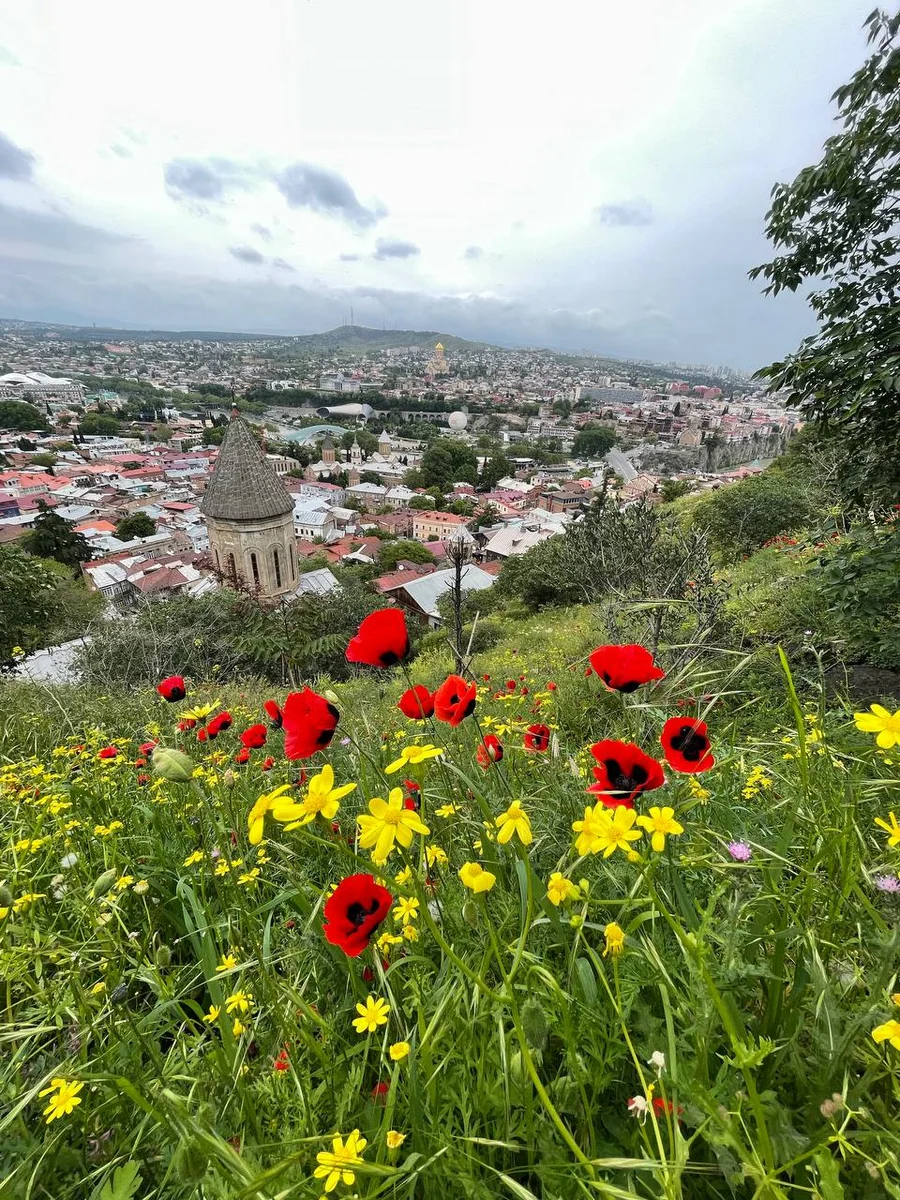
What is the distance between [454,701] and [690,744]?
508mm

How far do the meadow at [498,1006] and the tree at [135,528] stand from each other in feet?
163

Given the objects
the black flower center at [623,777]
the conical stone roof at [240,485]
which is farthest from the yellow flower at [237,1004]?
the conical stone roof at [240,485]

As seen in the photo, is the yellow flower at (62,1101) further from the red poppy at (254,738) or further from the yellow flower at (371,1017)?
the red poppy at (254,738)

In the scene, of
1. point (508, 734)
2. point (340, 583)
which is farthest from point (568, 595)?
point (340, 583)

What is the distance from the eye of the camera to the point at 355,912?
0.97 meters

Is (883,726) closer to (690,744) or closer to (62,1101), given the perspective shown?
(690,744)

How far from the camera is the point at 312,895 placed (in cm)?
146

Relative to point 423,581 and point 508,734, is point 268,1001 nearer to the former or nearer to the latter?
point 508,734

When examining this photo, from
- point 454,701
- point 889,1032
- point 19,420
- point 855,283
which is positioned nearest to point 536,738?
point 454,701

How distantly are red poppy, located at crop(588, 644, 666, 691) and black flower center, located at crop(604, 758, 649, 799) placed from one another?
18 cm

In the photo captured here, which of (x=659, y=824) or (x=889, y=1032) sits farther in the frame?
(x=659, y=824)

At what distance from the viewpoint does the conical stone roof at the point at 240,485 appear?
20.5 meters

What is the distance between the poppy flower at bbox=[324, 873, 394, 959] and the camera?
93cm

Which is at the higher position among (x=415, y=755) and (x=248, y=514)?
(x=415, y=755)
